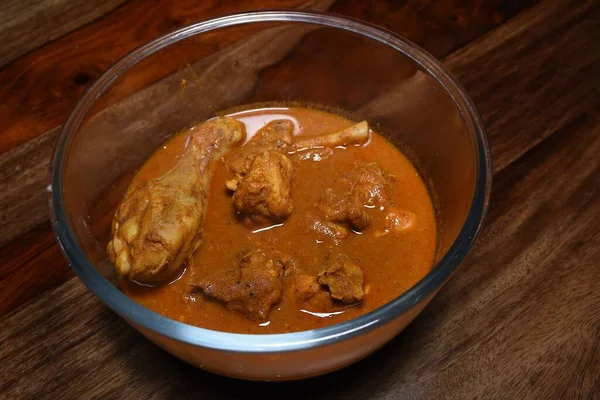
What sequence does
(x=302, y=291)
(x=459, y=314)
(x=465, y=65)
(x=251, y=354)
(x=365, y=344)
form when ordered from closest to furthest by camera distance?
(x=251, y=354)
(x=365, y=344)
(x=302, y=291)
(x=459, y=314)
(x=465, y=65)

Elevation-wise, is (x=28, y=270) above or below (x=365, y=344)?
above

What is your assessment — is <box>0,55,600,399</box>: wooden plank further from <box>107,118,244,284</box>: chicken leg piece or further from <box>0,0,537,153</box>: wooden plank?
<box>0,0,537,153</box>: wooden plank

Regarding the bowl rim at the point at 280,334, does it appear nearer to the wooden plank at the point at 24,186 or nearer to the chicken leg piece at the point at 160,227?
the chicken leg piece at the point at 160,227

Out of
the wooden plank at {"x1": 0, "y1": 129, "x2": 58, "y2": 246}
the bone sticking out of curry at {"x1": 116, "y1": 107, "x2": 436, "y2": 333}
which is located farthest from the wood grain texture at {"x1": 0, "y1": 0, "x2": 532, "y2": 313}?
the bone sticking out of curry at {"x1": 116, "y1": 107, "x2": 436, "y2": 333}

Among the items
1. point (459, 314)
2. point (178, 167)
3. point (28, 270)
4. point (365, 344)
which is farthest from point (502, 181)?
point (28, 270)

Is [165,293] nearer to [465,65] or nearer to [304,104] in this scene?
[304,104]

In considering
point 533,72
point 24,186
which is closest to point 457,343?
point 533,72

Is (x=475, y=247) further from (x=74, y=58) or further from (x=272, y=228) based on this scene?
(x=74, y=58)
